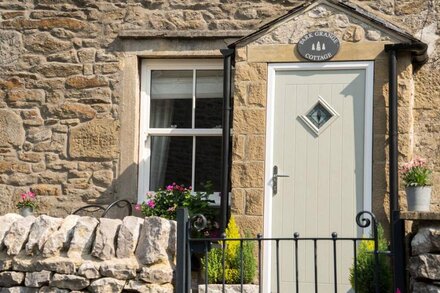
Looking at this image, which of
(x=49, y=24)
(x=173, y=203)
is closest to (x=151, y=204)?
(x=173, y=203)

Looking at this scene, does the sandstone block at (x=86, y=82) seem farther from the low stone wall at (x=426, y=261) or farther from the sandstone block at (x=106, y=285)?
the low stone wall at (x=426, y=261)

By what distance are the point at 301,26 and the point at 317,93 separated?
2.14ft

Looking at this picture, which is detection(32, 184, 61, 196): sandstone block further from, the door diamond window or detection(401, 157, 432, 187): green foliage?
detection(401, 157, 432, 187): green foliage

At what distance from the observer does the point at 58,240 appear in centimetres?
587

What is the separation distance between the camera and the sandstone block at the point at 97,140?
8891 millimetres

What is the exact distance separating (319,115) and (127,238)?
2711 mm

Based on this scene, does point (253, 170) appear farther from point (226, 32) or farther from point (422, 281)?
point (422, 281)

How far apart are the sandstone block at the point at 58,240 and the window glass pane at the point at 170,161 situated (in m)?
2.99

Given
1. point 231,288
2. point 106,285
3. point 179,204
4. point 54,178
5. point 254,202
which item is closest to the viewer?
point 106,285

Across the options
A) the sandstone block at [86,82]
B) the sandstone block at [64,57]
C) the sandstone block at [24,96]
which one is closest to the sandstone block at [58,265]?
the sandstone block at [86,82]

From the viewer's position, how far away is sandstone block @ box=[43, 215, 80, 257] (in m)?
5.84

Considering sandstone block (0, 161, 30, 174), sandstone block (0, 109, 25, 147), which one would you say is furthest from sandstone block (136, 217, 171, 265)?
sandstone block (0, 109, 25, 147)

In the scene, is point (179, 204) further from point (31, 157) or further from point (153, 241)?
point (153, 241)

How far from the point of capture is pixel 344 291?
7.50 m
